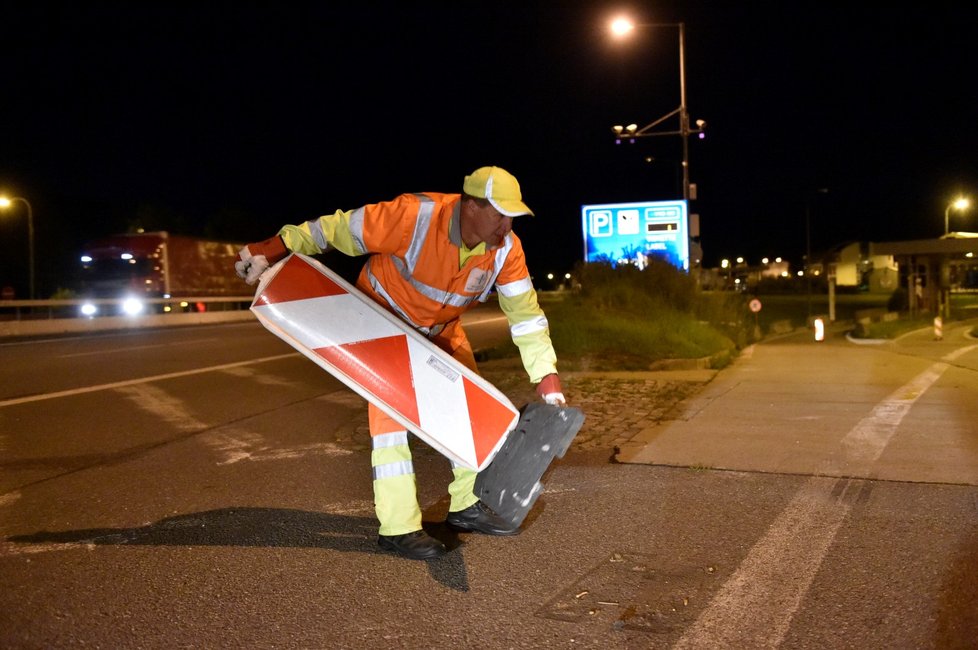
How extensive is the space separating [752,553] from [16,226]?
182 ft

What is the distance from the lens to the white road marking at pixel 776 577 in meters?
3.60

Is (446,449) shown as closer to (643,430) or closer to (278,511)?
(278,511)

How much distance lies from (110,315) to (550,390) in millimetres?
27772

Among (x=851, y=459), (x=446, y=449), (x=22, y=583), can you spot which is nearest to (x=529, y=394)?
(x=851, y=459)

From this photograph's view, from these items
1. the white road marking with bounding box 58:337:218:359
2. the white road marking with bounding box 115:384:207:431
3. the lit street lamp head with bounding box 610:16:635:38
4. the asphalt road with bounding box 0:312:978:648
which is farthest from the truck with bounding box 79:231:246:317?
the asphalt road with bounding box 0:312:978:648

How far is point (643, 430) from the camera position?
8227 mm

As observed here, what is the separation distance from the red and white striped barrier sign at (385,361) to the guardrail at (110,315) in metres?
21.8

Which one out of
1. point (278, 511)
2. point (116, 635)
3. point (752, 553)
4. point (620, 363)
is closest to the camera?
point (116, 635)

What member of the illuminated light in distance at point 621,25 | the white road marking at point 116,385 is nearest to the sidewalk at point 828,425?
the white road marking at point 116,385

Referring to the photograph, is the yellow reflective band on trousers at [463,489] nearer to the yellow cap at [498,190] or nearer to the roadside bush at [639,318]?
the yellow cap at [498,190]

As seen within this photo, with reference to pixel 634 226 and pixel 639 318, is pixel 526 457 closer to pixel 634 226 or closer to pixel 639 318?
pixel 639 318

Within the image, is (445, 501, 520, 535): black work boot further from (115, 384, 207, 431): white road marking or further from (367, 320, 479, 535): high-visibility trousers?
(115, 384, 207, 431): white road marking

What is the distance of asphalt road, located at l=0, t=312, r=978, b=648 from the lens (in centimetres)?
369

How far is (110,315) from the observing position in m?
29.2
